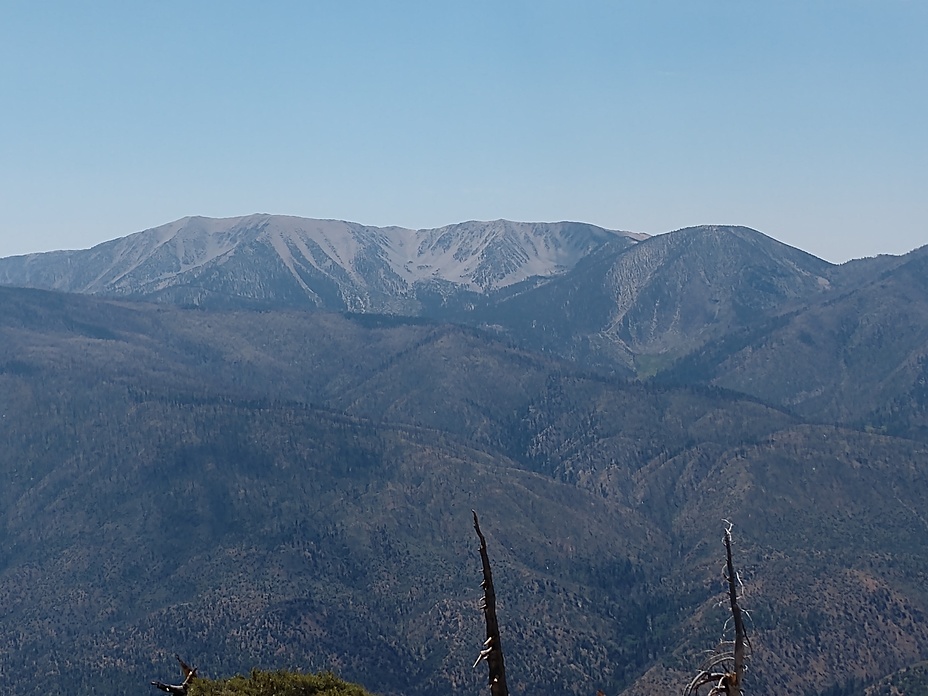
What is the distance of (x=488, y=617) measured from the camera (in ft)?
88.2

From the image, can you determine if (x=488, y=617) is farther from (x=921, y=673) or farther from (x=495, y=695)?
(x=921, y=673)

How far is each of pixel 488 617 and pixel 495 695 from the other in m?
2.44

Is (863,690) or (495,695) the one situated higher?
(495,695)

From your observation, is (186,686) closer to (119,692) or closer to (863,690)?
(119,692)

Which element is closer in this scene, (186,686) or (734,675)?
(734,675)

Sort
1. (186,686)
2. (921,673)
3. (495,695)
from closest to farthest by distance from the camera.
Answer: (495,695)
(186,686)
(921,673)

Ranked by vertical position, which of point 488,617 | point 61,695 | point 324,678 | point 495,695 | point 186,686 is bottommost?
point 61,695

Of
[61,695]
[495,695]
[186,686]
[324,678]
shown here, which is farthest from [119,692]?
[495,695]

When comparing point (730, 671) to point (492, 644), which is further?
point (492, 644)

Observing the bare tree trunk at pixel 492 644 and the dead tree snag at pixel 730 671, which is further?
the bare tree trunk at pixel 492 644

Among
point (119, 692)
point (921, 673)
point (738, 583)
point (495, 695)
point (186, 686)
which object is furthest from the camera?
point (119, 692)

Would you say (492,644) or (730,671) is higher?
(492,644)

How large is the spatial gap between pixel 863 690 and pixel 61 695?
17180cm

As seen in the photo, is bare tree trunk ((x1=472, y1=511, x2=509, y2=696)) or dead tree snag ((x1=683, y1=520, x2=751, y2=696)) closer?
dead tree snag ((x1=683, y1=520, x2=751, y2=696))
